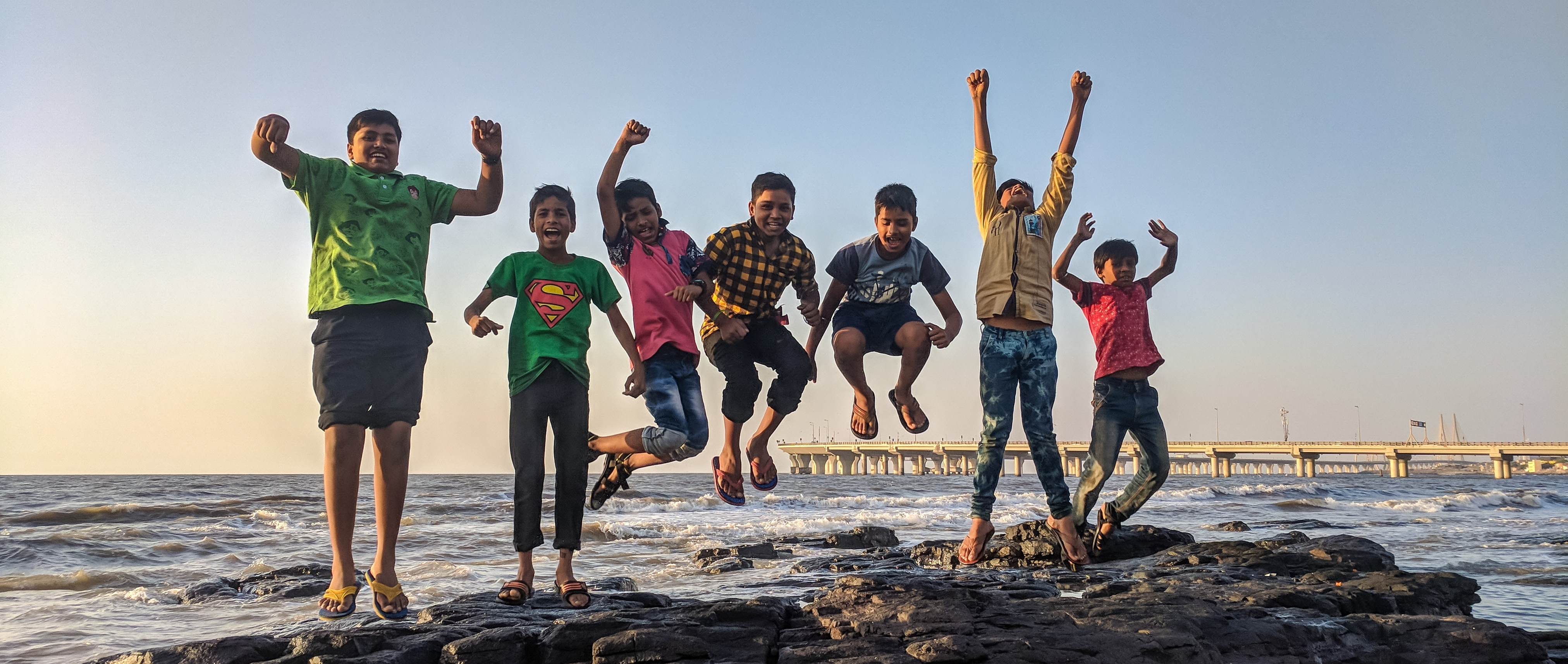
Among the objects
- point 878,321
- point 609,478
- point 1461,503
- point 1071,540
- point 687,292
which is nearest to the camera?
point 687,292

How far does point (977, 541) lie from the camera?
571cm

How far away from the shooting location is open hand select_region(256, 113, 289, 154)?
3.62 meters

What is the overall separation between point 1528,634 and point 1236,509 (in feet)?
61.0

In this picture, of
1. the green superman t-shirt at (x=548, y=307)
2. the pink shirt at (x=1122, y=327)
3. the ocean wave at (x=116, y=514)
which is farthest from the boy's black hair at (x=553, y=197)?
the ocean wave at (x=116, y=514)

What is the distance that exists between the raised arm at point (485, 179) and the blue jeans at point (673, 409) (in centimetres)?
105

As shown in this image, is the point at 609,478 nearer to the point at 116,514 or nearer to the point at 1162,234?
the point at 1162,234

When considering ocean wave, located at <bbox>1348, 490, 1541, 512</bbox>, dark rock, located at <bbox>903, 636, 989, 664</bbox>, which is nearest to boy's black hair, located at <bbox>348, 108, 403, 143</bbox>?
dark rock, located at <bbox>903, 636, 989, 664</bbox>

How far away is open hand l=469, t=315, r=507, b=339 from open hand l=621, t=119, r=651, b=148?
1.07 meters

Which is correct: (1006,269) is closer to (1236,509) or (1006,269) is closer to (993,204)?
(993,204)

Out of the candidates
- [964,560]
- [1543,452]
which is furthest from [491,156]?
[1543,452]

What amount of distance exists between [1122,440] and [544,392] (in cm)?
378

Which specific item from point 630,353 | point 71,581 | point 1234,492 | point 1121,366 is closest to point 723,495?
point 630,353

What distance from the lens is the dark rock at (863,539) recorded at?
9680 millimetres

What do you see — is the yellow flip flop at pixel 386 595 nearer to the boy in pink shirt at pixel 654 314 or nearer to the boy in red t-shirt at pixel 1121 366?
the boy in pink shirt at pixel 654 314
